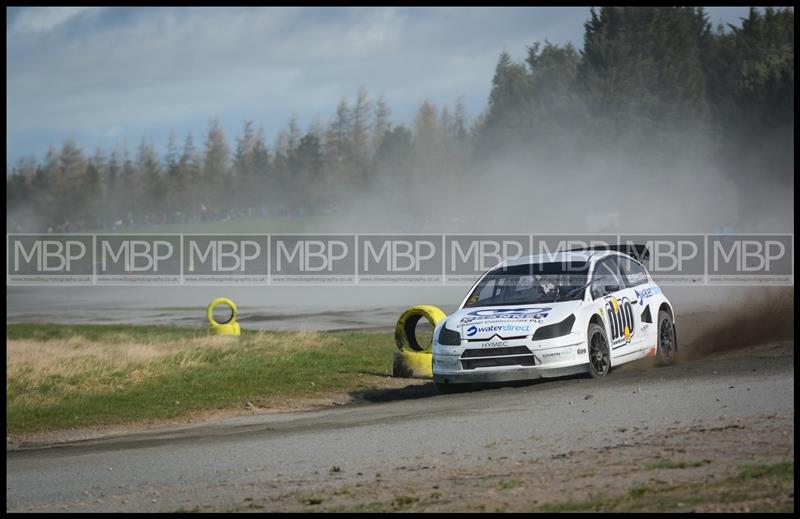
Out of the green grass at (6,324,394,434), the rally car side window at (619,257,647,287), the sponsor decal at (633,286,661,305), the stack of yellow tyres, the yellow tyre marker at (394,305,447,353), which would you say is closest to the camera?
the sponsor decal at (633,286,661,305)

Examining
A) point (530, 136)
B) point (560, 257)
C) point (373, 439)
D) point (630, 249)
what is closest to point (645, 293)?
point (630, 249)

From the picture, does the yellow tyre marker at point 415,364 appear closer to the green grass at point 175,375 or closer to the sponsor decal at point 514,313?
the green grass at point 175,375

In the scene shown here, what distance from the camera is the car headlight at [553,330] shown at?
490 inches

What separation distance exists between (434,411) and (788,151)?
56.4m

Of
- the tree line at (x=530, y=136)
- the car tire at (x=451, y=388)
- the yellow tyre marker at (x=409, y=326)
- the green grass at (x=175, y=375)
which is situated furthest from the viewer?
the tree line at (x=530, y=136)

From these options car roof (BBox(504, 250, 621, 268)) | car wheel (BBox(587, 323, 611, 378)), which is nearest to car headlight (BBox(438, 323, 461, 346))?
car wheel (BBox(587, 323, 611, 378))

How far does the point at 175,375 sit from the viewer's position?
1680cm

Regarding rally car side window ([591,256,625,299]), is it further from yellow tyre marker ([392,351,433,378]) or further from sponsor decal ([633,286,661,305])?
yellow tyre marker ([392,351,433,378])

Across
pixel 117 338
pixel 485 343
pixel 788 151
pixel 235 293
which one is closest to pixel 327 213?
pixel 788 151

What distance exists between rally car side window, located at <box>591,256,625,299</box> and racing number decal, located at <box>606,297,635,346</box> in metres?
0.19

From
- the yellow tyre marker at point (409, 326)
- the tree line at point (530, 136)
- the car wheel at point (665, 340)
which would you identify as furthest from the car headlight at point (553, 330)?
the tree line at point (530, 136)

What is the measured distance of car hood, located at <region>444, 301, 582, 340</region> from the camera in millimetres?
12508

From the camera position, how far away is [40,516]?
292 inches

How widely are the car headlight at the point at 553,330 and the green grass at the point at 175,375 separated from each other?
12.7ft
